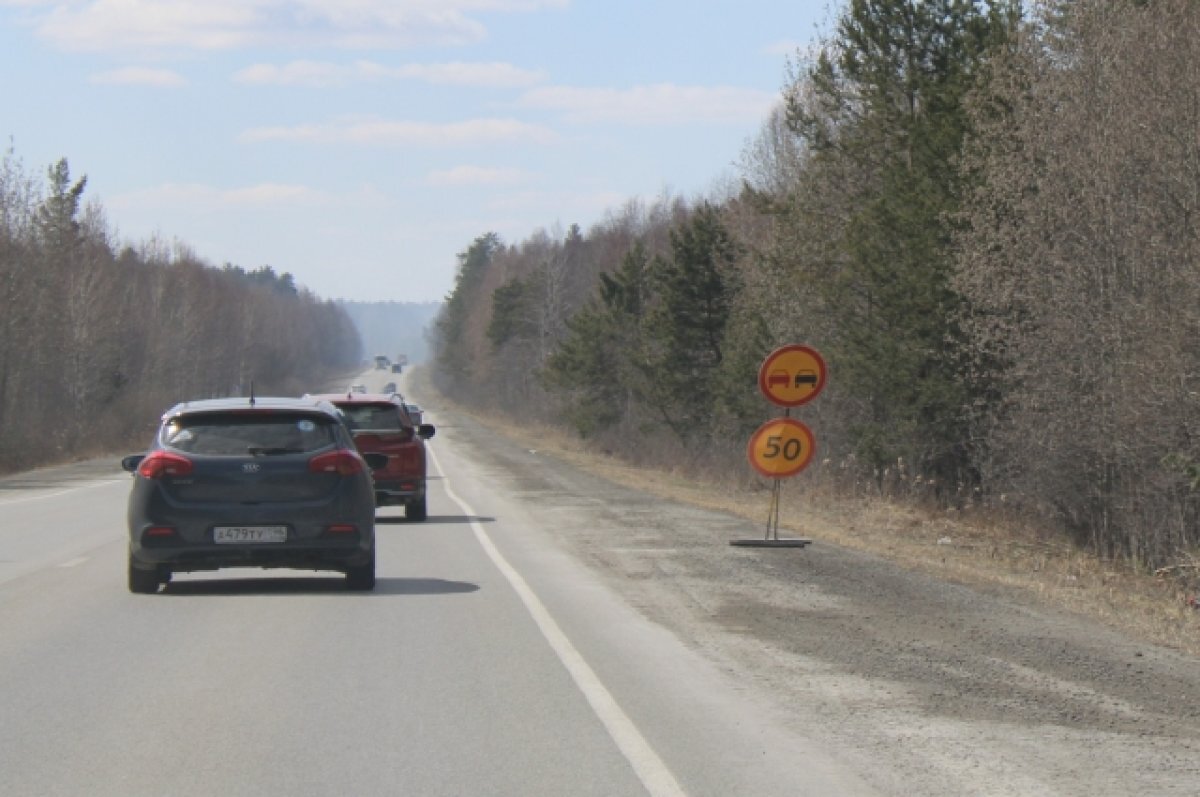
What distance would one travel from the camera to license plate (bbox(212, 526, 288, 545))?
14.4 m

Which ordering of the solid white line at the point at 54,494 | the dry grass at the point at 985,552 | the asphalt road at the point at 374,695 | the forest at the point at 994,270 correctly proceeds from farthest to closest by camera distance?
the solid white line at the point at 54,494 → the forest at the point at 994,270 → the dry grass at the point at 985,552 → the asphalt road at the point at 374,695

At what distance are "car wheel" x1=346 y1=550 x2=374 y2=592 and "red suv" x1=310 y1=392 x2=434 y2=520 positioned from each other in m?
9.36

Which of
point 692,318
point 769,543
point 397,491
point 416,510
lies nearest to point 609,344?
point 692,318

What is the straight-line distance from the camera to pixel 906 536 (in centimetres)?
2559

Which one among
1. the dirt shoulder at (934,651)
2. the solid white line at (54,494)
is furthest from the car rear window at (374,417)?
the solid white line at (54,494)

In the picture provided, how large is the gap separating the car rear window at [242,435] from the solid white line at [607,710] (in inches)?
91.2

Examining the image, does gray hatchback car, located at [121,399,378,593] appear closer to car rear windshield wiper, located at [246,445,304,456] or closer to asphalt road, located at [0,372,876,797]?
car rear windshield wiper, located at [246,445,304,456]

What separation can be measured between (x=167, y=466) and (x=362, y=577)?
1939 mm

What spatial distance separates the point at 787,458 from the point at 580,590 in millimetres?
4566

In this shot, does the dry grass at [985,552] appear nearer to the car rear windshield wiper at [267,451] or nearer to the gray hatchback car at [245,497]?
the gray hatchback car at [245,497]

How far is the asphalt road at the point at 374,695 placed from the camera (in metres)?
7.33

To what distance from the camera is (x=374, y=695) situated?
9484 mm

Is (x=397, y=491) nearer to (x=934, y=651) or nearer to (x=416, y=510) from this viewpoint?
(x=416, y=510)

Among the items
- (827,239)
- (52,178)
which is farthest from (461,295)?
(827,239)
